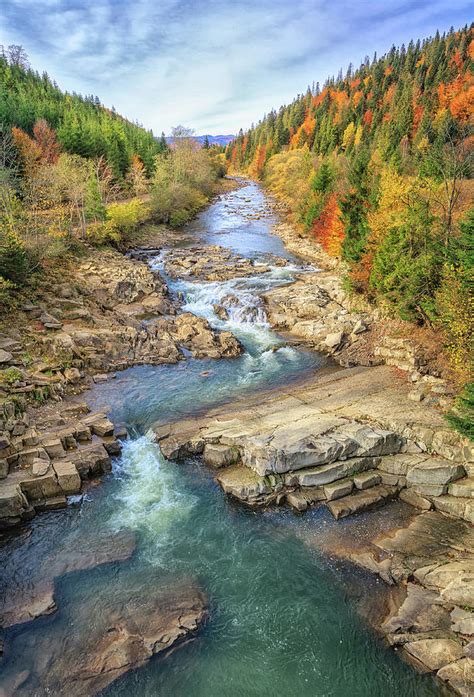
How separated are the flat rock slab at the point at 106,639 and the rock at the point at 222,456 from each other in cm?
545

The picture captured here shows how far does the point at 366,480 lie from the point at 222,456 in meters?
6.08

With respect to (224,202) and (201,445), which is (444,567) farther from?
(224,202)

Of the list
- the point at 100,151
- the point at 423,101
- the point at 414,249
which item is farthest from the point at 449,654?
the point at 423,101

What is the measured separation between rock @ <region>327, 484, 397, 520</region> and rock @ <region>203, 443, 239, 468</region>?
4.44 metres

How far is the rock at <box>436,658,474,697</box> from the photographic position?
10.4m

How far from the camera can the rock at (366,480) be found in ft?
54.4

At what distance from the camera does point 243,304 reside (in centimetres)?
3384

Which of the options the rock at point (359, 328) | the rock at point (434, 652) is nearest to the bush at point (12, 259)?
the rock at point (359, 328)

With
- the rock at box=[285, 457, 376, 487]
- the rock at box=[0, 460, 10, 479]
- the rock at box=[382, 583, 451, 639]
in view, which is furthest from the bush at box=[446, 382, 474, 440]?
the rock at box=[0, 460, 10, 479]

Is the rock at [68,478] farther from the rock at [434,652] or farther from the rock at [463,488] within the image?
the rock at [463,488]

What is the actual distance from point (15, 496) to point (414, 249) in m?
24.5

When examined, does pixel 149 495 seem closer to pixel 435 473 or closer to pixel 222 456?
pixel 222 456

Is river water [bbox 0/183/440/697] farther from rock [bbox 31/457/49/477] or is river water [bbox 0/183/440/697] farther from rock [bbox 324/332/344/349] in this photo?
rock [bbox 324/332/344/349]

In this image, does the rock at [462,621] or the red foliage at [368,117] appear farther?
the red foliage at [368,117]
